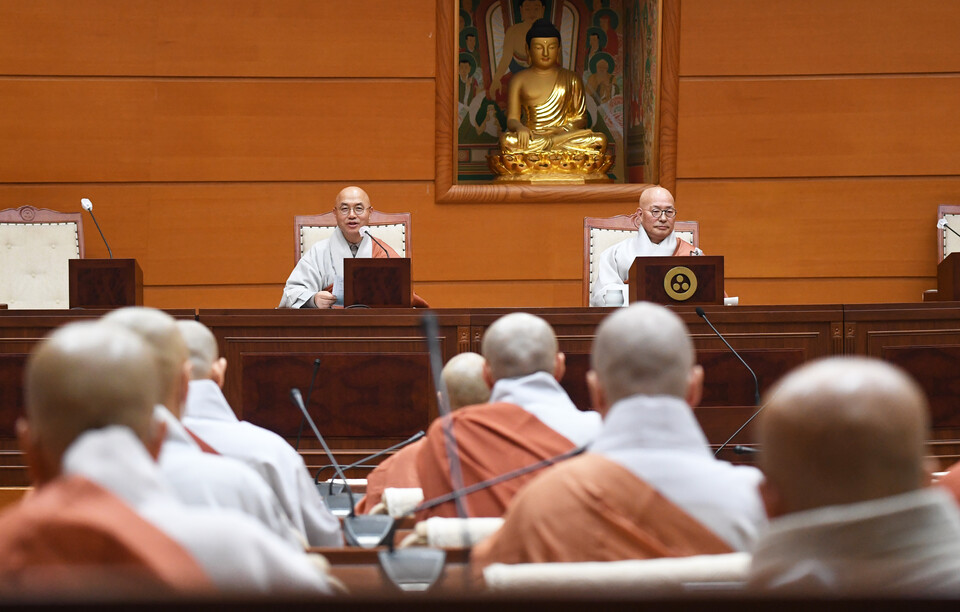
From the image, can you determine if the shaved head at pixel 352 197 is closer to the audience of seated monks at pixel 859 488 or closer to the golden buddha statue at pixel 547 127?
the golden buddha statue at pixel 547 127

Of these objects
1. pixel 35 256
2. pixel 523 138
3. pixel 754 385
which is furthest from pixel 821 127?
pixel 35 256

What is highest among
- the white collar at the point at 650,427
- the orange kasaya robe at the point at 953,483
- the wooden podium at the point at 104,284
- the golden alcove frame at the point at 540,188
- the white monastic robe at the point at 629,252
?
the golden alcove frame at the point at 540,188

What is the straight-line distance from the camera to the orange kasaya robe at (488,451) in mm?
2254

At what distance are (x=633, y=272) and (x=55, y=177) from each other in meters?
3.66

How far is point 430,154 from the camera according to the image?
250 inches

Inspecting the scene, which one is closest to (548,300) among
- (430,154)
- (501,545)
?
(430,154)

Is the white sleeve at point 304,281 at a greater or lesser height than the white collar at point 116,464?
greater

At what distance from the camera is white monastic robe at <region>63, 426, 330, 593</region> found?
1.03 m

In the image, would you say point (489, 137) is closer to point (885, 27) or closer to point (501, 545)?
point (885, 27)

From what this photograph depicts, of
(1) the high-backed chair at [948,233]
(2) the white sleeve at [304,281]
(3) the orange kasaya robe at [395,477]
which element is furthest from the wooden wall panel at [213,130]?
(3) the orange kasaya robe at [395,477]

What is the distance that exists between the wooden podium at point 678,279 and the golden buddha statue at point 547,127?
2248 mm

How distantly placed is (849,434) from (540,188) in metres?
5.44

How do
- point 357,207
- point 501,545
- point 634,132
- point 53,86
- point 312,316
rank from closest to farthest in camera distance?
point 501,545 → point 312,316 → point 357,207 → point 53,86 → point 634,132

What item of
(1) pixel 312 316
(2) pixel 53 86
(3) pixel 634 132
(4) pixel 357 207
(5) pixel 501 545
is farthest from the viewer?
(3) pixel 634 132
